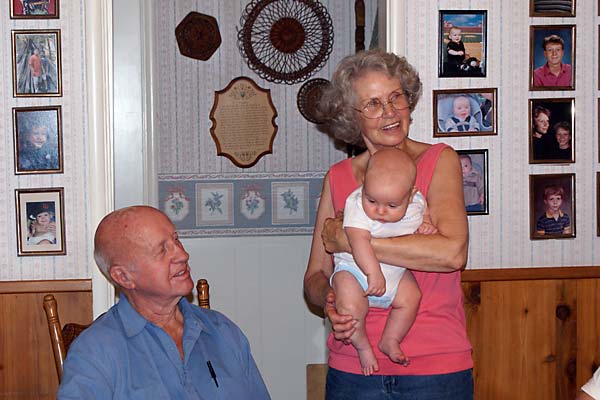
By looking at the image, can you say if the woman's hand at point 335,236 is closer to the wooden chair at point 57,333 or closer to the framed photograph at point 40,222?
the wooden chair at point 57,333

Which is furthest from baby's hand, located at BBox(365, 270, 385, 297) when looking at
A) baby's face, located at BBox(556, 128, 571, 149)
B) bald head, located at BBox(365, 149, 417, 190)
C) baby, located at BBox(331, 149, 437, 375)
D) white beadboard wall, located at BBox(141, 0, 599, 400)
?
white beadboard wall, located at BBox(141, 0, 599, 400)

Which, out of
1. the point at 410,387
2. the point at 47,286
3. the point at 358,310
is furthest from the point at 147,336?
the point at 47,286

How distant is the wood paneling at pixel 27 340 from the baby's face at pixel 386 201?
121 centimetres

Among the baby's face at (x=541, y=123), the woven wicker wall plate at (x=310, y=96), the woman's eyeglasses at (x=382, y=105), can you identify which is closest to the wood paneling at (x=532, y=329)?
the baby's face at (x=541, y=123)

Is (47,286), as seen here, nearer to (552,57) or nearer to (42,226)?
(42,226)

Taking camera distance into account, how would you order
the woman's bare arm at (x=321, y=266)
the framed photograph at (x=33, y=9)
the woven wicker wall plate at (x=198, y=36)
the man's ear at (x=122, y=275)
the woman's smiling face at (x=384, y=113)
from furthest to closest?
1. the woven wicker wall plate at (x=198, y=36)
2. the framed photograph at (x=33, y=9)
3. the woman's bare arm at (x=321, y=266)
4. the woman's smiling face at (x=384, y=113)
5. the man's ear at (x=122, y=275)

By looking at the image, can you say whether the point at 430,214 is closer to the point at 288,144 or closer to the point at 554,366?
the point at 554,366

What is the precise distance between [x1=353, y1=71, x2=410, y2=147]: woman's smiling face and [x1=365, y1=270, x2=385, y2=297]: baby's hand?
32 cm

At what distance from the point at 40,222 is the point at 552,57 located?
6.00 ft

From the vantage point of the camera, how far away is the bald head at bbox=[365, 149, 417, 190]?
6.72ft

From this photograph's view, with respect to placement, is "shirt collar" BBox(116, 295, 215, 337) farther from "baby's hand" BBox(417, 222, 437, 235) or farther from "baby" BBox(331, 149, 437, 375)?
"baby's hand" BBox(417, 222, 437, 235)

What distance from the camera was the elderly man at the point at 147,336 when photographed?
193 centimetres

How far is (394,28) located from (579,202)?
89 centimetres

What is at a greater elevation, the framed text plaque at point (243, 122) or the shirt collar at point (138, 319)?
the framed text plaque at point (243, 122)
